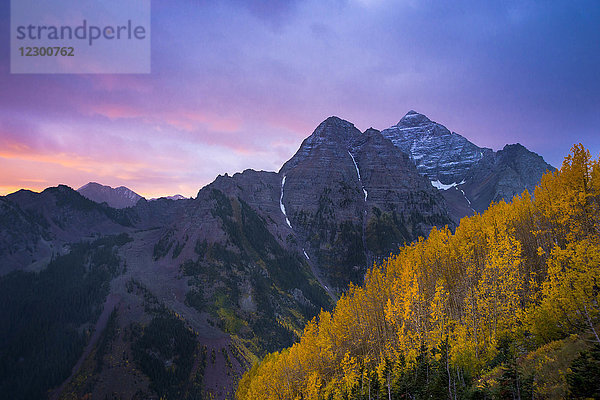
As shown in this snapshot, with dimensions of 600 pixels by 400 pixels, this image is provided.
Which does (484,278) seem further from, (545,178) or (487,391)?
(545,178)

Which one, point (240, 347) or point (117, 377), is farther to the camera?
point (240, 347)

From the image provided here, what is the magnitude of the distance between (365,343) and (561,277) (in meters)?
32.1

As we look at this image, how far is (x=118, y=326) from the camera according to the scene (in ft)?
625

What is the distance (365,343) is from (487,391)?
26500 mm

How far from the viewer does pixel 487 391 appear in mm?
25297

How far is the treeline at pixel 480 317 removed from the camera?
25203 millimetres

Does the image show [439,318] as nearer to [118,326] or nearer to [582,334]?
[582,334]

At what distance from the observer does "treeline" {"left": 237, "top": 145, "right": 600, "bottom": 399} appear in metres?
25.2

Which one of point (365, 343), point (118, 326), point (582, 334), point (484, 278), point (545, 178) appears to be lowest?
point (118, 326)

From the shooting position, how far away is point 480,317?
3809cm

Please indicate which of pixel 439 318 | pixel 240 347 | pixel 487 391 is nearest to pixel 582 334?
pixel 487 391

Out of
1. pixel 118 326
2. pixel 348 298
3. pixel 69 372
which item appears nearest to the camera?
pixel 348 298

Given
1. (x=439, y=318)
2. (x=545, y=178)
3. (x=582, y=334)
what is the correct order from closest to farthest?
(x=582, y=334) < (x=439, y=318) < (x=545, y=178)

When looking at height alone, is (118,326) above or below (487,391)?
below
